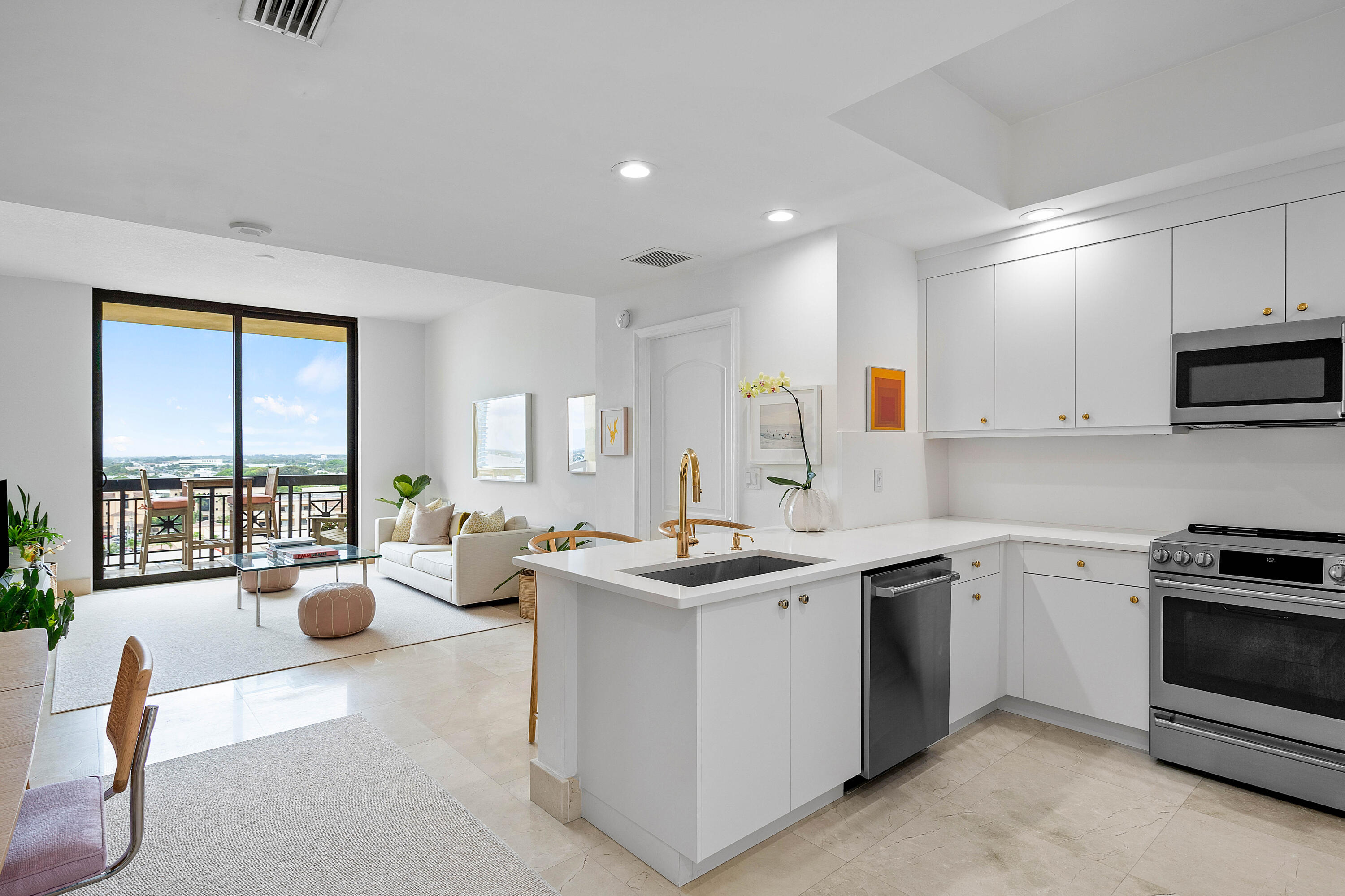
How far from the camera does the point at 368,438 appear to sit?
8047 mm

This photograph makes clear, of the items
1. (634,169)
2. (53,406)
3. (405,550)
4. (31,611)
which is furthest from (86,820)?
(53,406)

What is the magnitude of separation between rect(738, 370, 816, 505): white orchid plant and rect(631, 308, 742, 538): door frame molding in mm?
349

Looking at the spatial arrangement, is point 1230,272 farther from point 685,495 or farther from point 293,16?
point 293,16

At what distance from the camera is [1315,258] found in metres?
2.58

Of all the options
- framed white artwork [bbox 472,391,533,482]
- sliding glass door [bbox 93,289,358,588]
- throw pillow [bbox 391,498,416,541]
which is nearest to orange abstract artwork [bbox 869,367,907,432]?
framed white artwork [bbox 472,391,533,482]

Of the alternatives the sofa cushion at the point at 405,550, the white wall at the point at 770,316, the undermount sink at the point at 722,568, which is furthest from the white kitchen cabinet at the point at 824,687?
the sofa cushion at the point at 405,550

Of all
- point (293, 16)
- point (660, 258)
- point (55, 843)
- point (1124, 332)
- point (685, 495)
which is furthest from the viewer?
point (660, 258)

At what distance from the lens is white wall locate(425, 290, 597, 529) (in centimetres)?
588

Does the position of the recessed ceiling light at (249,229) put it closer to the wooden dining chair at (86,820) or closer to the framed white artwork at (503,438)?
the wooden dining chair at (86,820)

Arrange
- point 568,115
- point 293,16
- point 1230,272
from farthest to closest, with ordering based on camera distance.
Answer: point 1230,272
point 568,115
point 293,16

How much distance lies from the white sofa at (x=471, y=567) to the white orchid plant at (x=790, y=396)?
2696mm

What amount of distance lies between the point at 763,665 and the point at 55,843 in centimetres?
167

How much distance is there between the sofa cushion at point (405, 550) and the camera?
6278 mm

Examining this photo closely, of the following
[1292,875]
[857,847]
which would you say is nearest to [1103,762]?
[1292,875]
